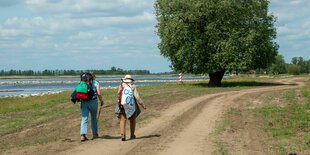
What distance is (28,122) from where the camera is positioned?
20906 millimetres

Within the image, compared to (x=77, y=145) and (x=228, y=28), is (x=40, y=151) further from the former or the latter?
(x=228, y=28)

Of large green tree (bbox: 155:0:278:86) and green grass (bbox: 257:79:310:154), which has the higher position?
large green tree (bbox: 155:0:278:86)

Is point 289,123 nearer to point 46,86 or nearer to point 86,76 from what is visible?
point 86,76

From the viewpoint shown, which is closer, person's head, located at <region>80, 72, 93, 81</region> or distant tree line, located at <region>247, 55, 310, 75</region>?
person's head, located at <region>80, 72, 93, 81</region>

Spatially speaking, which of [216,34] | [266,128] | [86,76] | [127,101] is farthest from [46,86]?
[127,101]

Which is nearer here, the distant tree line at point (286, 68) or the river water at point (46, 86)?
the river water at point (46, 86)

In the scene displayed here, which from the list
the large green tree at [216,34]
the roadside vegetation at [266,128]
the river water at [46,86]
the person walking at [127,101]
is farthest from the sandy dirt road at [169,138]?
the river water at [46,86]

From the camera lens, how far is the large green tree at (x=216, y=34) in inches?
1773

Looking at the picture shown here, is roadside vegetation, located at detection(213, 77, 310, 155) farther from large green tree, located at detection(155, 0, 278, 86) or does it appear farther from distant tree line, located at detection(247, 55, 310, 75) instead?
distant tree line, located at detection(247, 55, 310, 75)

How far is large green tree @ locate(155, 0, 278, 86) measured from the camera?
45031 mm

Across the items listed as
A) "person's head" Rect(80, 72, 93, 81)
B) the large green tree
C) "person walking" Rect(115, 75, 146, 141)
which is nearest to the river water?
the large green tree

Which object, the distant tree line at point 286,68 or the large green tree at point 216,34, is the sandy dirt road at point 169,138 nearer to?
the large green tree at point 216,34

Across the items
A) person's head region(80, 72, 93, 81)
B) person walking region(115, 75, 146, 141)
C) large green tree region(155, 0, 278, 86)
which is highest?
large green tree region(155, 0, 278, 86)

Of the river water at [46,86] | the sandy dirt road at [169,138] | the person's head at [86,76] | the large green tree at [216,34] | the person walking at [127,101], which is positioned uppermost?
the large green tree at [216,34]
